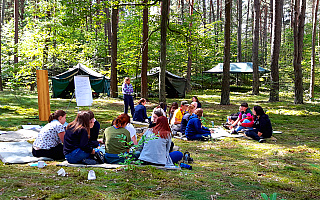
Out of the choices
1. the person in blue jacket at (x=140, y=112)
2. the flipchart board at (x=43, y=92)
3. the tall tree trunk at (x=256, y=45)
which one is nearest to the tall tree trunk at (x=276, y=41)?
the tall tree trunk at (x=256, y=45)

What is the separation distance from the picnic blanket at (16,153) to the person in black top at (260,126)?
570cm

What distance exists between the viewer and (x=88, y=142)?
5242 millimetres

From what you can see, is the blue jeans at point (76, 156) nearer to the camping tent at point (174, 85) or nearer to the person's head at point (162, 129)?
the person's head at point (162, 129)

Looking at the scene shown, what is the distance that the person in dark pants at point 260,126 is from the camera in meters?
8.17

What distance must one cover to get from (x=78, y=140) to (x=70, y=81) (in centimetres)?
1614

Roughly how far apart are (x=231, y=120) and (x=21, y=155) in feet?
22.2

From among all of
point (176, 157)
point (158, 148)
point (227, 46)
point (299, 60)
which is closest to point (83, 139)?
point (158, 148)

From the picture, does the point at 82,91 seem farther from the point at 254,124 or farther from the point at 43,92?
the point at 254,124

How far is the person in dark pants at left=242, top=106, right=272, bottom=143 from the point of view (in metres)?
8.17

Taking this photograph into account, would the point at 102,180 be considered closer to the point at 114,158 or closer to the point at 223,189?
the point at 114,158

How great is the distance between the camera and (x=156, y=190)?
3910mm

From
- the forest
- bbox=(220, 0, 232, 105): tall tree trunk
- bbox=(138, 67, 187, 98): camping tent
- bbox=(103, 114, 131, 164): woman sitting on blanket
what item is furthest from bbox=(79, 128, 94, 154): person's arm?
bbox=(138, 67, 187, 98): camping tent

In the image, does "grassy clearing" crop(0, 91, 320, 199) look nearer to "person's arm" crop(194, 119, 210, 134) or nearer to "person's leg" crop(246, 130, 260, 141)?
"person's arm" crop(194, 119, 210, 134)

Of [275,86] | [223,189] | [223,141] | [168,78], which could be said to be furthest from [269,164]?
[168,78]
